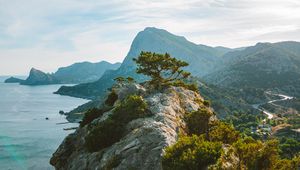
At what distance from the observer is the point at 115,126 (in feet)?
155

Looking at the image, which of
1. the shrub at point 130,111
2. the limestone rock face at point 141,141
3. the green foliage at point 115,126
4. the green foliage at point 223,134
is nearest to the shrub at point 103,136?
Answer: the green foliage at point 115,126

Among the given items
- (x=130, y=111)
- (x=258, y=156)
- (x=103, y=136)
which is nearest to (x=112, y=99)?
(x=130, y=111)

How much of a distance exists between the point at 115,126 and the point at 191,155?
18145 millimetres

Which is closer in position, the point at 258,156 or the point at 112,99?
the point at 258,156

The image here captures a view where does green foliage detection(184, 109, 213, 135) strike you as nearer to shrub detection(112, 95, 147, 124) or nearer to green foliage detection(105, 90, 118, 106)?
shrub detection(112, 95, 147, 124)

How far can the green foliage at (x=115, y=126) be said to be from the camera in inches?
1790

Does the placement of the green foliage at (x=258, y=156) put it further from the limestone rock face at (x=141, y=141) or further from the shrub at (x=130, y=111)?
the shrub at (x=130, y=111)

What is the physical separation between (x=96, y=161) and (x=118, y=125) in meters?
6.57

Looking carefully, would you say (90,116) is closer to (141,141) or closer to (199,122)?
(199,122)

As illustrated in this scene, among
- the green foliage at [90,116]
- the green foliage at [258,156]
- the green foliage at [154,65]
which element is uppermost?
the green foliage at [154,65]

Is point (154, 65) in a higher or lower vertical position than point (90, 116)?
higher

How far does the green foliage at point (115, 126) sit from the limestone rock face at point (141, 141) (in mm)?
1105

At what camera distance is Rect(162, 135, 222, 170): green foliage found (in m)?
30.6

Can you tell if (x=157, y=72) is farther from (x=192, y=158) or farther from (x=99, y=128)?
(x=192, y=158)
